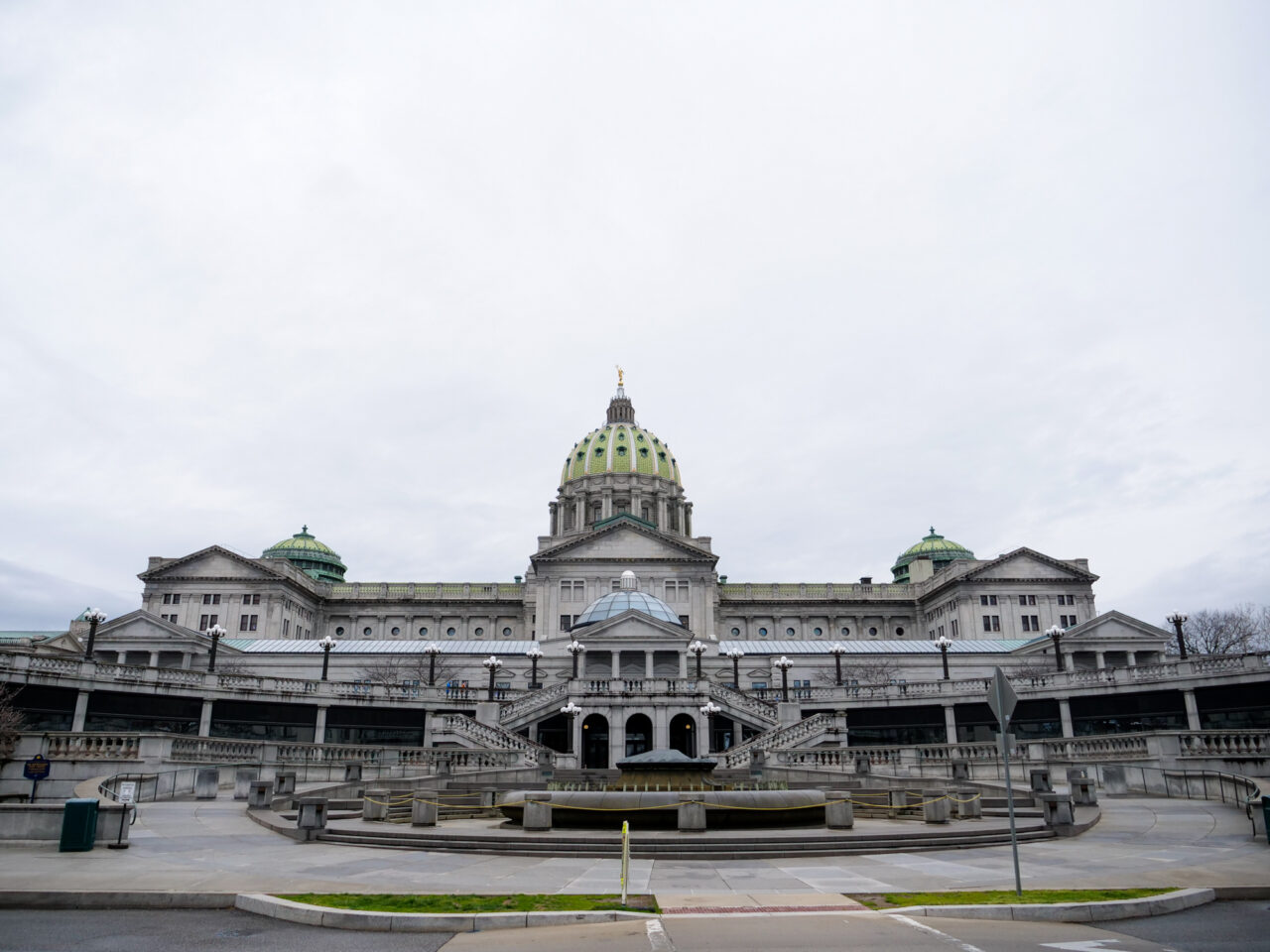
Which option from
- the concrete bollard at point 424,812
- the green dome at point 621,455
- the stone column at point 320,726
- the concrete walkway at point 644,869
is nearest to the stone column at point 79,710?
the stone column at point 320,726

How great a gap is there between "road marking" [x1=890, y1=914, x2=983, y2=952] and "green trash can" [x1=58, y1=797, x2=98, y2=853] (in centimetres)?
1559

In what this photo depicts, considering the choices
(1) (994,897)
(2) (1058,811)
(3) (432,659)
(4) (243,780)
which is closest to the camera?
(1) (994,897)

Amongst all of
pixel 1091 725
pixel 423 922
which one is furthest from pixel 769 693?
pixel 423 922

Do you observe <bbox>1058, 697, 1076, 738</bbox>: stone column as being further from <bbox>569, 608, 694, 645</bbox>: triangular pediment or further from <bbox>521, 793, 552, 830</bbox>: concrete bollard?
<bbox>521, 793, 552, 830</bbox>: concrete bollard

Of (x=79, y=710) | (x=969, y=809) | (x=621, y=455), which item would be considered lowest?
(x=969, y=809)

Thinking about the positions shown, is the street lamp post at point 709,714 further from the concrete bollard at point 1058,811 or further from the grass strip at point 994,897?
the grass strip at point 994,897

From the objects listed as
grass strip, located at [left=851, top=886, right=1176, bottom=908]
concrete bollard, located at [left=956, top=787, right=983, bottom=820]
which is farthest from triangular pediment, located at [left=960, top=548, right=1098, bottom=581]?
grass strip, located at [left=851, top=886, right=1176, bottom=908]

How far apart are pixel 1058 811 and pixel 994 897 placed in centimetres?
1074

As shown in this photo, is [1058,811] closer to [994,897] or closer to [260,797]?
[994,897]

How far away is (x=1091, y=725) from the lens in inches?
2116

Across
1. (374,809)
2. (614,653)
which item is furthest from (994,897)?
(614,653)

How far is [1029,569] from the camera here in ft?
358

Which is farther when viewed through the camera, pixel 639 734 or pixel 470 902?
pixel 639 734

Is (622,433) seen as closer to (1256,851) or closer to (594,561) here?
(594,561)
